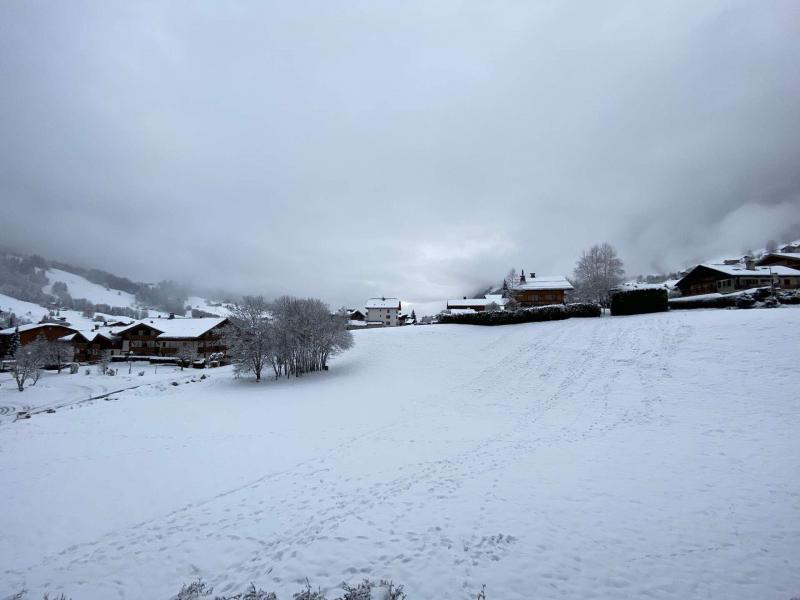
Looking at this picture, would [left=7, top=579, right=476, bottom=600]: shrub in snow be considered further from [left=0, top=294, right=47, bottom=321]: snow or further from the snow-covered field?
[left=0, top=294, right=47, bottom=321]: snow

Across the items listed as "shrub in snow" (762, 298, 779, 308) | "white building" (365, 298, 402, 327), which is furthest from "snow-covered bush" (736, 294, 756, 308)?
"white building" (365, 298, 402, 327)

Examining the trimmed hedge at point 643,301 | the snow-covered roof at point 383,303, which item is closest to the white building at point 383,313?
the snow-covered roof at point 383,303

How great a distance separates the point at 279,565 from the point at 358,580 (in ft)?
5.23

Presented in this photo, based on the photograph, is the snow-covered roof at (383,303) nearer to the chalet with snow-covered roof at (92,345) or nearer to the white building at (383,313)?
the white building at (383,313)

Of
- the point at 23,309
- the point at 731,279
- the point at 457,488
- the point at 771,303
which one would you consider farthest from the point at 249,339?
the point at 23,309

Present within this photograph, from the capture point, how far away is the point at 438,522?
7328 mm

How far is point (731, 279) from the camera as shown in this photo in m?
47.2

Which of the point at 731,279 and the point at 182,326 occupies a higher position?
the point at 731,279

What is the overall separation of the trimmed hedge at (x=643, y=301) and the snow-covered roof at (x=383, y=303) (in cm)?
7402

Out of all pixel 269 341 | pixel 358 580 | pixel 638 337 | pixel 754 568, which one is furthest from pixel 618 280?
pixel 358 580

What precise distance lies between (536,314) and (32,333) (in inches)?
3811

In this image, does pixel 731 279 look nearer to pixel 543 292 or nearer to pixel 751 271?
pixel 751 271

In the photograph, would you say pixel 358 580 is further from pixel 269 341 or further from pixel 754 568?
pixel 269 341

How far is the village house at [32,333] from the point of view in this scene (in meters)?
65.1
